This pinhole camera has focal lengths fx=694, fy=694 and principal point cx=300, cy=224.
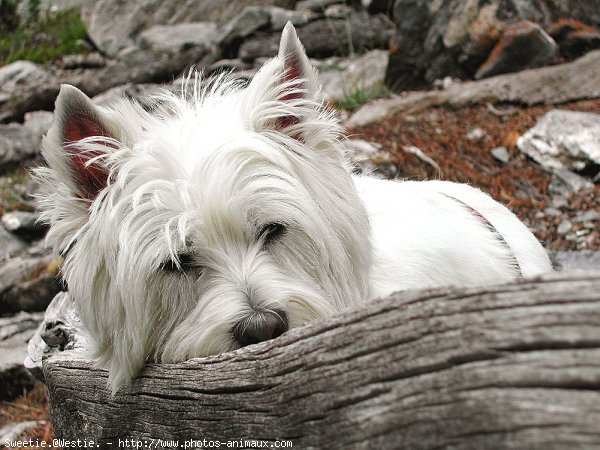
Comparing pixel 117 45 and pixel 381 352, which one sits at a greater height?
pixel 381 352

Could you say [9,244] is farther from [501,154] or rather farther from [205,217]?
[205,217]

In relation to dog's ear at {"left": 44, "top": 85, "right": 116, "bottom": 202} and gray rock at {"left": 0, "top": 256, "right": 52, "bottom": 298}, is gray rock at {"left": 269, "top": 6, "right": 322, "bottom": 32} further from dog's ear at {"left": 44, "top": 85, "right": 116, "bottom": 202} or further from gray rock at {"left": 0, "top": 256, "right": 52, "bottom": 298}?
dog's ear at {"left": 44, "top": 85, "right": 116, "bottom": 202}

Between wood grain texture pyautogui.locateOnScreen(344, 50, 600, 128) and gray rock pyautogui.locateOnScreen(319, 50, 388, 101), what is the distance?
109 cm

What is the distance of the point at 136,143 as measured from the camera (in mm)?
2697

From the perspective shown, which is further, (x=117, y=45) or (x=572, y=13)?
(x=117, y=45)

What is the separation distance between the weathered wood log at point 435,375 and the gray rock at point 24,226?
6367 mm

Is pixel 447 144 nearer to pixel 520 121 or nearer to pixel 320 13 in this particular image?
pixel 520 121

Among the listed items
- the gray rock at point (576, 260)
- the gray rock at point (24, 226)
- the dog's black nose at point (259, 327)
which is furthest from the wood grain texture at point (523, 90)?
the dog's black nose at point (259, 327)

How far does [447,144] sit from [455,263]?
3348mm

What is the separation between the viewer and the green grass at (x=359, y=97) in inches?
323

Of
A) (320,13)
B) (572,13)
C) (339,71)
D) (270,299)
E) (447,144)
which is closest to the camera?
(270,299)

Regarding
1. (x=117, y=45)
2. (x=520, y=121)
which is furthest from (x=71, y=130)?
(x=117, y=45)

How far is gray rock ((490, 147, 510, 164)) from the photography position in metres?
6.16

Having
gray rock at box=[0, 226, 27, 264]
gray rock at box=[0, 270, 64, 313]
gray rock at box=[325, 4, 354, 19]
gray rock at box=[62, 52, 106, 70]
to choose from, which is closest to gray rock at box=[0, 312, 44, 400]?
gray rock at box=[0, 270, 64, 313]
